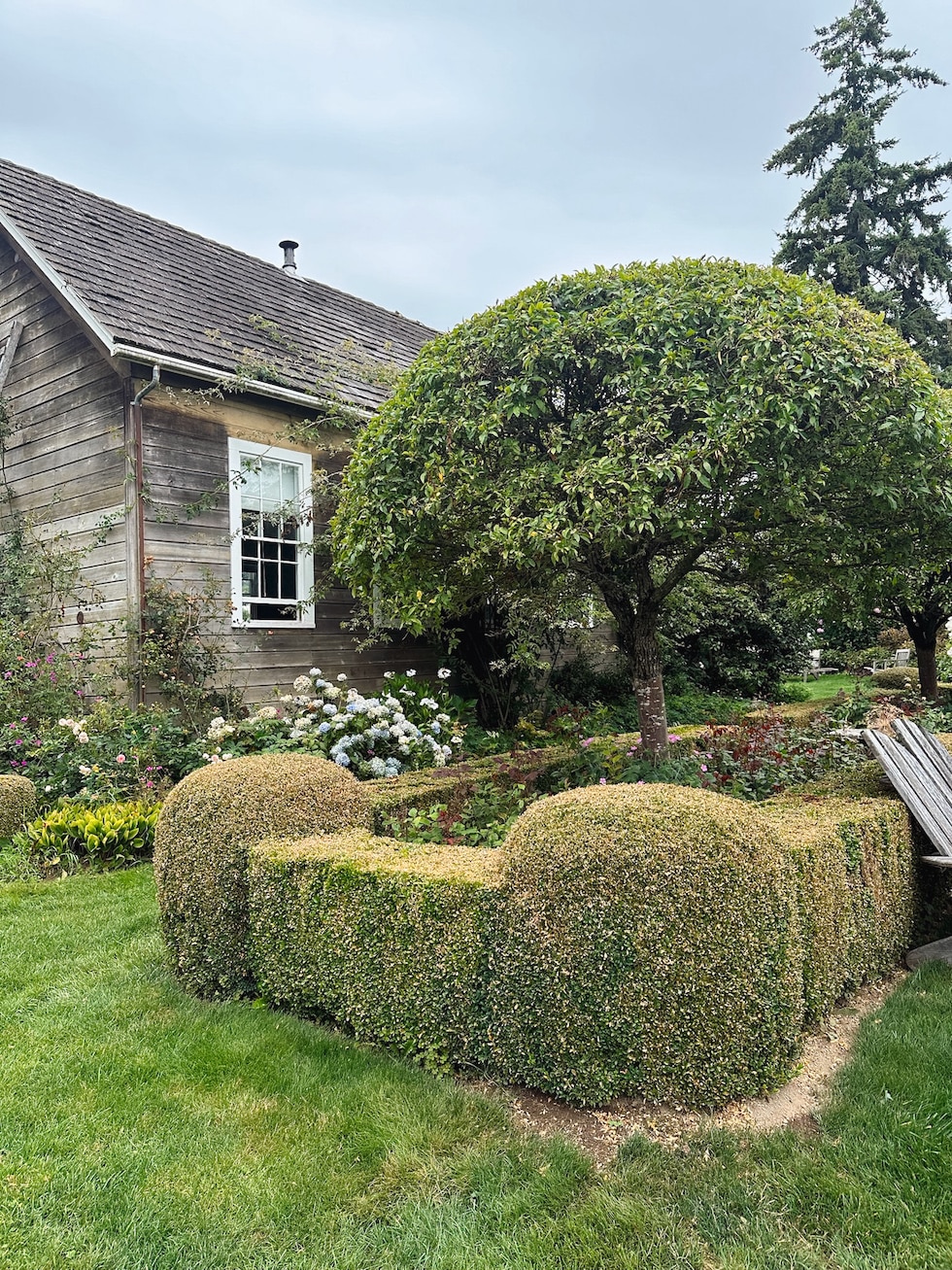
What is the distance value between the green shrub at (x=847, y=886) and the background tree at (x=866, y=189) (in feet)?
77.7

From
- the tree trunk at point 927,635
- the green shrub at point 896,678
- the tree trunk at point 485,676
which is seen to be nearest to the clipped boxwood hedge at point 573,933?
the tree trunk at point 485,676

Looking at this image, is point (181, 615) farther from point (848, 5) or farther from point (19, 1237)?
point (848, 5)

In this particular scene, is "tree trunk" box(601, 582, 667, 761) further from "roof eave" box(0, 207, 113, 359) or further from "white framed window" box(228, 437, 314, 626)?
"roof eave" box(0, 207, 113, 359)

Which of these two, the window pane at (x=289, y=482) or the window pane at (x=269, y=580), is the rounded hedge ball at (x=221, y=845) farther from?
the window pane at (x=289, y=482)

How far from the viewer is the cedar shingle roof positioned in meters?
7.81

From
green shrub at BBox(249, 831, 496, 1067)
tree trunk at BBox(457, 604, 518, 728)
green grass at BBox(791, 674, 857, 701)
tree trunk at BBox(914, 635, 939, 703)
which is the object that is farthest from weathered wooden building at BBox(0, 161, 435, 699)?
green grass at BBox(791, 674, 857, 701)

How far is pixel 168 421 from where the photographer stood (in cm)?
766

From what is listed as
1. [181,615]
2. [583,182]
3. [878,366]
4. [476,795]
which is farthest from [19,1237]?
[583,182]

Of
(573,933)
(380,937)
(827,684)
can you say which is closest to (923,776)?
(573,933)

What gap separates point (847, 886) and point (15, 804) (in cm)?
607

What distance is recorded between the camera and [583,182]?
10992 mm

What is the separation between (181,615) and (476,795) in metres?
4.14

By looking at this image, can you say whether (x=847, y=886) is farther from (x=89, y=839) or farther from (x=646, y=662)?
(x=89, y=839)

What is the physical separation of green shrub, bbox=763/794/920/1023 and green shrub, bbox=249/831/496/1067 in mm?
1266
